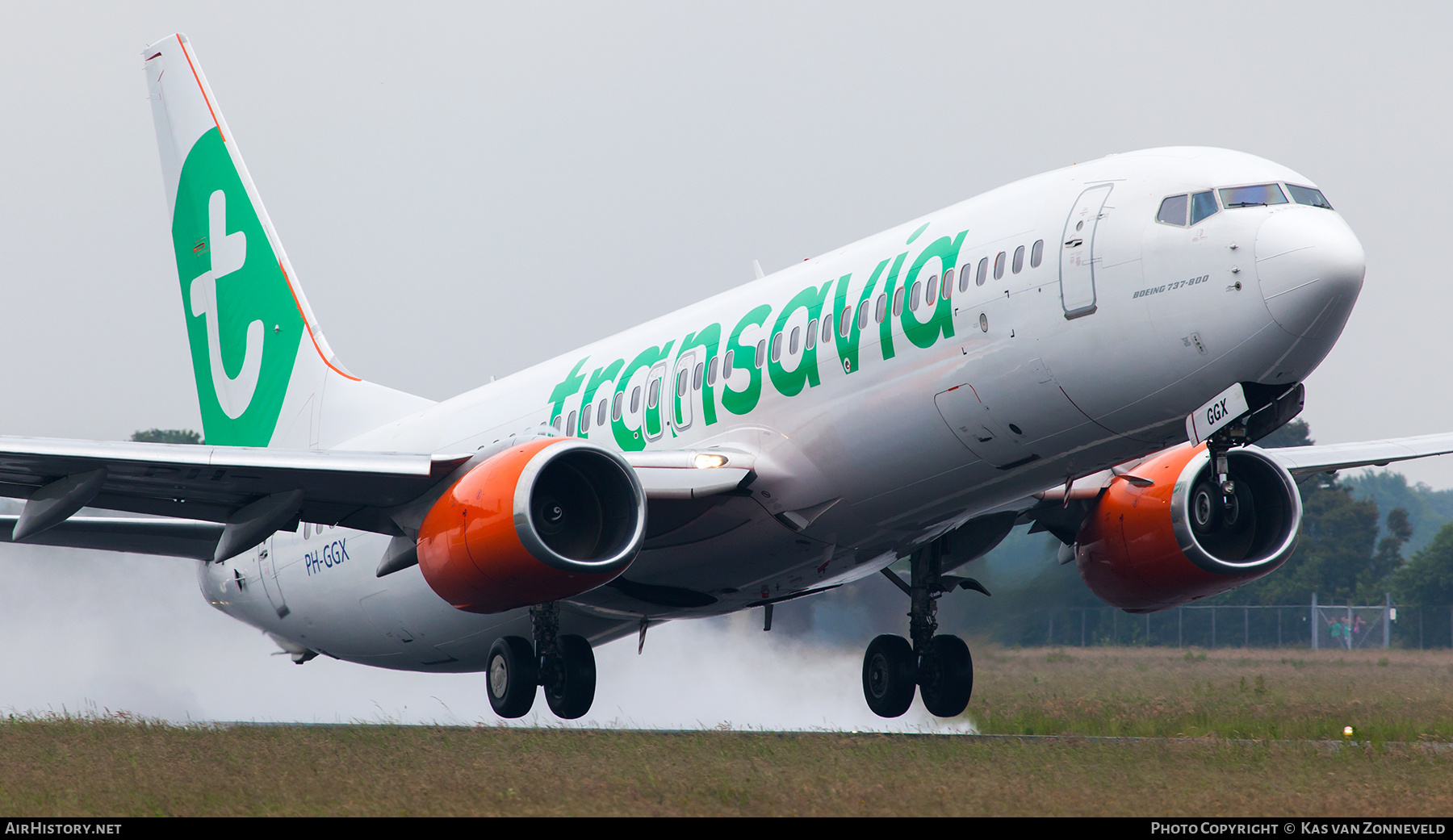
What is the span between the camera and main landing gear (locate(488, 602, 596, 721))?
1758 cm

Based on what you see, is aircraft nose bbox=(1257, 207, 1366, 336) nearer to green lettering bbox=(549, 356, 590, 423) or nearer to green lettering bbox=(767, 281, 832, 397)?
green lettering bbox=(767, 281, 832, 397)

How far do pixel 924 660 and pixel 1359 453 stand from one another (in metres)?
6.08

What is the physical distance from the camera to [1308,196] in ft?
41.5

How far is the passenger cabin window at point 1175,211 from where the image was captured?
12.7 metres

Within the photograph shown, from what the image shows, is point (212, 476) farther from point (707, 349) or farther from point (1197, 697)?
point (1197, 697)

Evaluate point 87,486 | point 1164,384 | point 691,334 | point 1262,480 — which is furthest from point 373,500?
point 1262,480

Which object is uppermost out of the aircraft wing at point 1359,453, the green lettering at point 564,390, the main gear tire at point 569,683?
the green lettering at point 564,390

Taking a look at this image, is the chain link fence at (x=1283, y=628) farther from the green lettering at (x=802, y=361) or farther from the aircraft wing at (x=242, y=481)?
the aircraft wing at (x=242, y=481)

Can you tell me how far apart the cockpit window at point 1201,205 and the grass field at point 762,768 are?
471 cm

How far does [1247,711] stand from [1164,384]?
997 centimetres

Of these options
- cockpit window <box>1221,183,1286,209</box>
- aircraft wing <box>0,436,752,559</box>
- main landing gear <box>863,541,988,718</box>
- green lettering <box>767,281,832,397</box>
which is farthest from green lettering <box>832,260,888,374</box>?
main landing gear <box>863,541,988,718</box>

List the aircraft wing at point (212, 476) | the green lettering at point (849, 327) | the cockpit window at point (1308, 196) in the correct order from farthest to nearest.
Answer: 1. the green lettering at point (849, 327)
2. the aircraft wing at point (212, 476)
3. the cockpit window at point (1308, 196)

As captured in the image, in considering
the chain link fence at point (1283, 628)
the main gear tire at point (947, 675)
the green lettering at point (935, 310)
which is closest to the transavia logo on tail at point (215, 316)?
the main gear tire at point (947, 675)

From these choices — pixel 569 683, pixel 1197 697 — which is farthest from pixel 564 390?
pixel 1197 697
